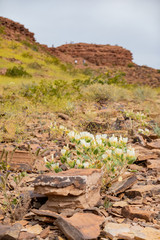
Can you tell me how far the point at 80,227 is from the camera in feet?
5.61

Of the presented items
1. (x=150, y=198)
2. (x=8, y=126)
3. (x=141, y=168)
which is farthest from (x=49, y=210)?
(x=8, y=126)

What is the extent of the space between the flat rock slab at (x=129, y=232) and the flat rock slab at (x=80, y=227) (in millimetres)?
97

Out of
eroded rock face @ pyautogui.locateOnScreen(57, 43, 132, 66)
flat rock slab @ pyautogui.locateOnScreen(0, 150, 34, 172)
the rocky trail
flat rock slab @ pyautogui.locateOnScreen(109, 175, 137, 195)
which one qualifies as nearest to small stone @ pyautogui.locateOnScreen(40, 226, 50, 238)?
the rocky trail

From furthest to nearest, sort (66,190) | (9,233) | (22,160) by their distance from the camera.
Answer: (22,160)
(66,190)
(9,233)

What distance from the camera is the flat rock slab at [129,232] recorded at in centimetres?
175

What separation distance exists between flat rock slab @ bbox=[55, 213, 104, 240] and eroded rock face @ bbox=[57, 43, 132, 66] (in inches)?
1855

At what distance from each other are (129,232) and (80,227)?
413mm

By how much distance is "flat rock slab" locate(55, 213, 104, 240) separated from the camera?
1640 millimetres

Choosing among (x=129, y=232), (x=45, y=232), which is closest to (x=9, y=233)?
(x=45, y=232)

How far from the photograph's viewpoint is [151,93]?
1240cm

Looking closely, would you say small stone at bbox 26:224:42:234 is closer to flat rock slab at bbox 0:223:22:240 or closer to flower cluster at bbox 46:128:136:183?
flat rock slab at bbox 0:223:22:240

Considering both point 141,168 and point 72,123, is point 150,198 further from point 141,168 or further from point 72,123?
point 72,123

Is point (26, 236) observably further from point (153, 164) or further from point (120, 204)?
point (153, 164)

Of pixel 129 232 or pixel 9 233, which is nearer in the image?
pixel 9 233
